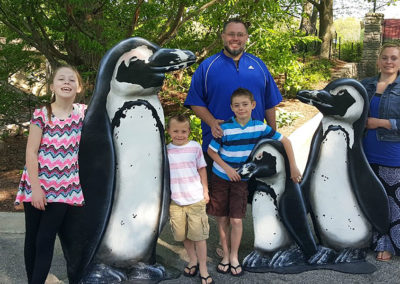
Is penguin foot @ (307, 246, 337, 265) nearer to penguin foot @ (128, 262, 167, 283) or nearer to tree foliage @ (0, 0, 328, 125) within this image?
penguin foot @ (128, 262, 167, 283)

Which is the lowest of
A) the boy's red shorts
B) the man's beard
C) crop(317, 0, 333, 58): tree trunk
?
the boy's red shorts

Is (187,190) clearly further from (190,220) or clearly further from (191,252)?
(191,252)

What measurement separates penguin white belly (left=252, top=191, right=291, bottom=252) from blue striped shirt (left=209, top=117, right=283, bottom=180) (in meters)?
0.37

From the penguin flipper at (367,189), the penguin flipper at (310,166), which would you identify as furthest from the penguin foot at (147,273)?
the penguin flipper at (367,189)

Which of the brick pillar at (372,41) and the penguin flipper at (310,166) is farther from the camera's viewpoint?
the brick pillar at (372,41)

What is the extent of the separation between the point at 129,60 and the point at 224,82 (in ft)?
2.60

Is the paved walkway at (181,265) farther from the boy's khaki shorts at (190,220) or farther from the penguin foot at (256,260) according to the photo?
the boy's khaki shorts at (190,220)

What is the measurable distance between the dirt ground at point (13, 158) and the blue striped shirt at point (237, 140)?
2.85 m

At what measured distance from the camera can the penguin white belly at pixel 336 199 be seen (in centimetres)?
332

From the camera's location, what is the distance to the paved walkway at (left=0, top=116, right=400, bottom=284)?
3.10 metres

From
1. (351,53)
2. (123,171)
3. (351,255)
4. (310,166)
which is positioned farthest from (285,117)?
(351,53)

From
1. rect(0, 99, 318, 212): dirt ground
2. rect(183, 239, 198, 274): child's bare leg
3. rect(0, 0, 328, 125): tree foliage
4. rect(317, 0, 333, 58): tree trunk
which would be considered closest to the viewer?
rect(183, 239, 198, 274): child's bare leg

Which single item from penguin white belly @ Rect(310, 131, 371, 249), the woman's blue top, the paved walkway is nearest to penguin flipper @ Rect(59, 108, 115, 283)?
the paved walkway

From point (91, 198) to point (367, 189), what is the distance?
2152mm
